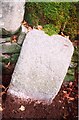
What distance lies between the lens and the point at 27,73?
397 cm

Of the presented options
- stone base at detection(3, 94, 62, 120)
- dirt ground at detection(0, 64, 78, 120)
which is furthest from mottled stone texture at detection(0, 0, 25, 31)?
stone base at detection(3, 94, 62, 120)

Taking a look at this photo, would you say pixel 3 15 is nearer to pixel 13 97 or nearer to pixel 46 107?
pixel 13 97

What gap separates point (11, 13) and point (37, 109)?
141 cm

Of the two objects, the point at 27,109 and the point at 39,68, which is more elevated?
the point at 39,68

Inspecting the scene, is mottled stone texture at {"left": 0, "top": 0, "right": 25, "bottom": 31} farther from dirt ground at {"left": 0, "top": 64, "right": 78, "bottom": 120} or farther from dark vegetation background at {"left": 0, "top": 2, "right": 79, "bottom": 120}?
dirt ground at {"left": 0, "top": 64, "right": 78, "bottom": 120}

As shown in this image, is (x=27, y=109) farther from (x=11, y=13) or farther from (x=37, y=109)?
(x=11, y=13)

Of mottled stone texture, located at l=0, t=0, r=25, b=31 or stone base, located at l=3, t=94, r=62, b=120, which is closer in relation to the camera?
stone base, located at l=3, t=94, r=62, b=120

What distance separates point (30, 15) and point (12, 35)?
42cm

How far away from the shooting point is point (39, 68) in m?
3.99

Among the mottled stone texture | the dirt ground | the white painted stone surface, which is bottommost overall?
the dirt ground

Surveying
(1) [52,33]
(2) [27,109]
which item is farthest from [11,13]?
(2) [27,109]

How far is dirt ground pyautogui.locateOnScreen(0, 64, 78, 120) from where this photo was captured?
381cm

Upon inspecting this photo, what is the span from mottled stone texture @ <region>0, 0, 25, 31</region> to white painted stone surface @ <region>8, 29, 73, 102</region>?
0.28 metres

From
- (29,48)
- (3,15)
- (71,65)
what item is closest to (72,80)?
(71,65)
